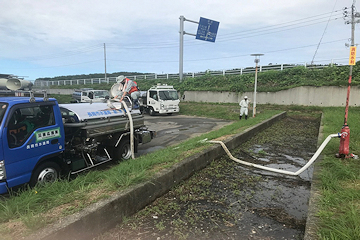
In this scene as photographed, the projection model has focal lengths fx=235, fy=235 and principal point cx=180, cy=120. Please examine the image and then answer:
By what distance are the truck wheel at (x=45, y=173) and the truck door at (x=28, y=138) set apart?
5.9 inches

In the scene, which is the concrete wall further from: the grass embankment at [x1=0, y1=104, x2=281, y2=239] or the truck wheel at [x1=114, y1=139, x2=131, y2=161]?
the grass embankment at [x1=0, y1=104, x2=281, y2=239]

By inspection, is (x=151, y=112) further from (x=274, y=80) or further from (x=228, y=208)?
(x=228, y=208)

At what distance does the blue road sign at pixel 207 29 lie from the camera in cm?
2102

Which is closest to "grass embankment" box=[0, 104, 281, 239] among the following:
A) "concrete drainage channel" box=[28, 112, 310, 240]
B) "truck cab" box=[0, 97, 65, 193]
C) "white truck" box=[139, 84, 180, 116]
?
"concrete drainage channel" box=[28, 112, 310, 240]

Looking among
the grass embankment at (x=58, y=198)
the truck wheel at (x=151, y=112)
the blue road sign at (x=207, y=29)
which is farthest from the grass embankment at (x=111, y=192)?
the blue road sign at (x=207, y=29)

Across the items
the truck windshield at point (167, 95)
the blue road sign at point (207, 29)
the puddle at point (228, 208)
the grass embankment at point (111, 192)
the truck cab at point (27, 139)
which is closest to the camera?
the grass embankment at point (111, 192)

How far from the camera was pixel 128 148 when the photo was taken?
6.77 m

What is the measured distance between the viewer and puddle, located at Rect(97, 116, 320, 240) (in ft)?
10.1

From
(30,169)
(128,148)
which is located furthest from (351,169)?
(30,169)

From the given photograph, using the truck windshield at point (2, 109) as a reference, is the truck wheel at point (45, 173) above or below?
below

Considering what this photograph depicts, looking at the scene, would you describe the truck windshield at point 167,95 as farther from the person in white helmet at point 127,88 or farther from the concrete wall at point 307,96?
the person in white helmet at point 127,88

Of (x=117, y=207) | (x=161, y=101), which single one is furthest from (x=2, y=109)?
(x=161, y=101)

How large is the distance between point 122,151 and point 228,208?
3643 millimetres

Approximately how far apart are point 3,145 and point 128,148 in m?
3.40
